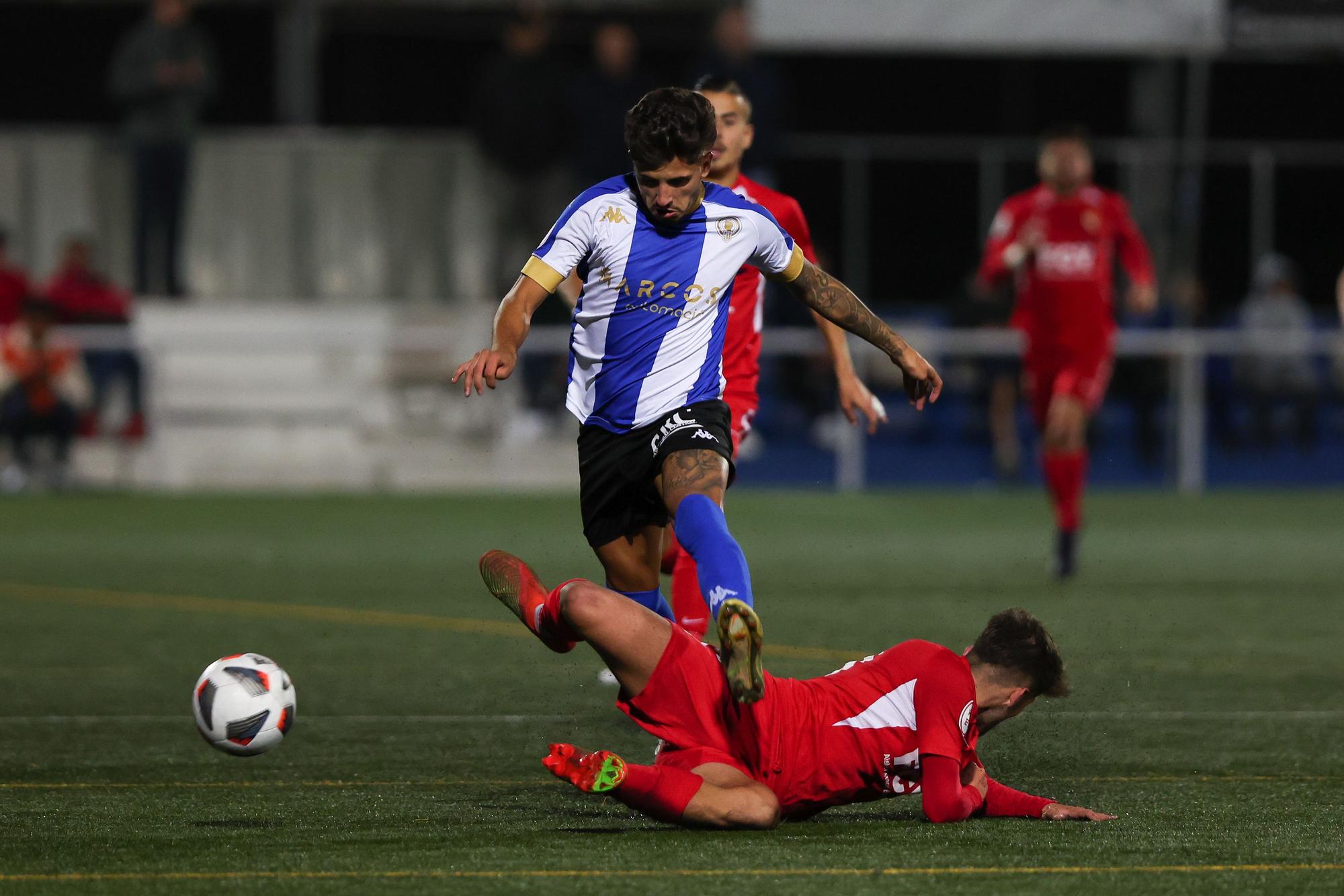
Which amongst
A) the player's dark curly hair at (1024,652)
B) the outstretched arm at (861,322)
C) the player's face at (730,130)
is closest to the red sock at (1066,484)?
the player's face at (730,130)

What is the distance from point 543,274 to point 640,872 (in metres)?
1.79

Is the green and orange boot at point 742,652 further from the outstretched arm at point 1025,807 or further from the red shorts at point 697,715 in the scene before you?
the outstretched arm at point 1025,807

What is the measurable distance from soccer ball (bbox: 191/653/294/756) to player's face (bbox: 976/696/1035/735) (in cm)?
185

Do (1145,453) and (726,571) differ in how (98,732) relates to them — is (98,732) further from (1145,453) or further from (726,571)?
(1145,453)

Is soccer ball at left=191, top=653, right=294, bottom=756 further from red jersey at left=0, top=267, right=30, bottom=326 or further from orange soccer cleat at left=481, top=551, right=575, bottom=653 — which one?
red jersey at left=0, top=267, right=30, bottom=326

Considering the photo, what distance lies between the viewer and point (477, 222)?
18.5m

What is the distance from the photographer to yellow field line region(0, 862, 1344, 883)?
457 cm

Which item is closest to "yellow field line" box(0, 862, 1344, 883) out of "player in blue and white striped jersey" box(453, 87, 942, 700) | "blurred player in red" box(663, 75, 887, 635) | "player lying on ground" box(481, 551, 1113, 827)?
"player lying on ground" box(481, 551, 1113, 827)

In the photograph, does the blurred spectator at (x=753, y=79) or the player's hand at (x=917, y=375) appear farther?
the blurred spectator at (x=753, y=79)

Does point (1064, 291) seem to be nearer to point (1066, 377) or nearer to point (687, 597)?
point (1066, 377)

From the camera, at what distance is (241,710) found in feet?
18.4

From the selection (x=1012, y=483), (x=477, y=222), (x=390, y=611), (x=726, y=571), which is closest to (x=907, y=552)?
(x=390, y=611)

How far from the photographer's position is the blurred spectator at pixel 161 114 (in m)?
16.8

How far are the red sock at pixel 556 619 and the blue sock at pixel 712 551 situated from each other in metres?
0.32
